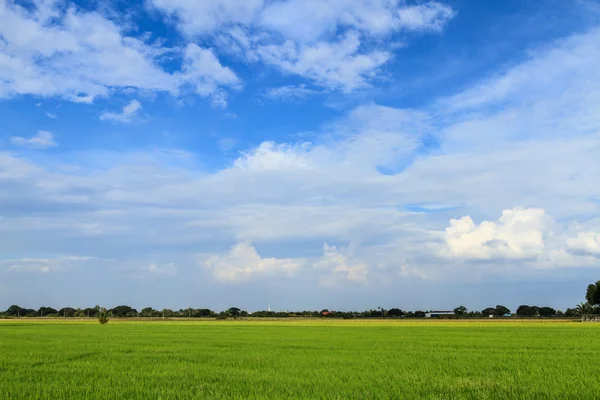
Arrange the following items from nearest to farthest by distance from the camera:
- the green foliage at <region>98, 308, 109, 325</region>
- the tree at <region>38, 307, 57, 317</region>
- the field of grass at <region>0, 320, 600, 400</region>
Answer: the field of grass at <region>0, 320, 600, 400</region> < the green foliage at <region>98, 308, 109, 325</region> < the tree at <region>38, 307, 57, 317</region>

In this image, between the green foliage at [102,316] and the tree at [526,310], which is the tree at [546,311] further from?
the green foliage at [102,316]

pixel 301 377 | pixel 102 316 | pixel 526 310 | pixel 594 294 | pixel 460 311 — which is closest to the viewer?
pixel 301 377

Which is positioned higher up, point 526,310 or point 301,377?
point 526,310

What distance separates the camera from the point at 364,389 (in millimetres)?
12117

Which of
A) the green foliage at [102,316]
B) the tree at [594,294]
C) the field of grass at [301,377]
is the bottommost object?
the field of grass at [301,377]

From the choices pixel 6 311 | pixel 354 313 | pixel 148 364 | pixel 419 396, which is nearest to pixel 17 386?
pixel 148 364

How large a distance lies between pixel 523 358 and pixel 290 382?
1150 centimetres

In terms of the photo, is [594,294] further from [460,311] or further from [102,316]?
[102,316]

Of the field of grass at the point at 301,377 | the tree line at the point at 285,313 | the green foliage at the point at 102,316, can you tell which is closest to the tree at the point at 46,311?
the tree line at the point at 285,313

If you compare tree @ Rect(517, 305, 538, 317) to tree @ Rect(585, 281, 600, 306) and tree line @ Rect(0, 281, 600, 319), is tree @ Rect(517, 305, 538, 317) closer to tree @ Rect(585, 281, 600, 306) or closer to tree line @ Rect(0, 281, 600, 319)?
tree line @ Rect(0, 281, 600, 319)

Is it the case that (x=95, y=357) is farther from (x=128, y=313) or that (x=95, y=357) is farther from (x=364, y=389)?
(x=128, y=313)

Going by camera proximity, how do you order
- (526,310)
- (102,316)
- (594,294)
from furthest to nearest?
(526,310)
(594,294)
(102,316)

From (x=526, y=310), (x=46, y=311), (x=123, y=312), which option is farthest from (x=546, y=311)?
(x=46, y=311)

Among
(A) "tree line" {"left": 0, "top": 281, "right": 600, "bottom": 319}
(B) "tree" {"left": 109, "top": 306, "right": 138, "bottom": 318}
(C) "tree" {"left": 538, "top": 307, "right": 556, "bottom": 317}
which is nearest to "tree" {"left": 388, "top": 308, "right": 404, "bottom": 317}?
(A) "tree line" {"left": 0, "top": 281, "right": 600, "bottom": 319}
